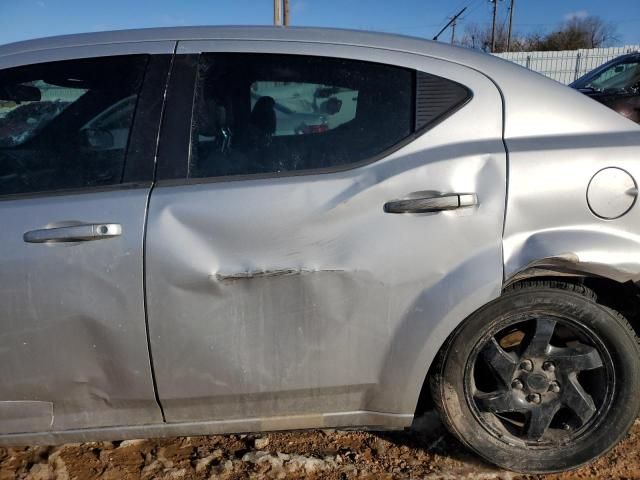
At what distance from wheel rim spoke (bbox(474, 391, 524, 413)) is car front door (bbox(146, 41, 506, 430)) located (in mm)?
326

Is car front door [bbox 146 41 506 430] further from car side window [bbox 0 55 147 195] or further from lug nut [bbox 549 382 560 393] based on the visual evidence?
lug nut [bbox 549 382 560 393]

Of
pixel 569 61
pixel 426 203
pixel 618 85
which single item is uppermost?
pixel 569 61

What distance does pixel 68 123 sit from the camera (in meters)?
2.16

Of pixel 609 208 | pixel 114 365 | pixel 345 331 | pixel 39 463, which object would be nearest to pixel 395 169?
pixel 345 331

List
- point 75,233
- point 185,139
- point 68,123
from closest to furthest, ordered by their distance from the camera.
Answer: point 75,233 < point 185,139 < point 68,123

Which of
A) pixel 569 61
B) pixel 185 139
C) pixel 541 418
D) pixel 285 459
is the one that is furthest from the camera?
pixel 569 61

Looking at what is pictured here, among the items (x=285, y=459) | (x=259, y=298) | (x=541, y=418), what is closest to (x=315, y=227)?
(x=259, y=298)

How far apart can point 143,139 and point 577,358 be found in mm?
1908

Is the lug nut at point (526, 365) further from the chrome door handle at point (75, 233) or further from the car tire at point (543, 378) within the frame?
the chrome door handle at point (75, 233)

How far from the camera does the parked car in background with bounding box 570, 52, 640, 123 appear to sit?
23.3 feet

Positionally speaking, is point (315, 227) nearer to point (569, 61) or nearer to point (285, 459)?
point (285, 459)

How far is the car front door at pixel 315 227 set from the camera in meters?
1.97

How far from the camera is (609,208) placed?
6.66 ft

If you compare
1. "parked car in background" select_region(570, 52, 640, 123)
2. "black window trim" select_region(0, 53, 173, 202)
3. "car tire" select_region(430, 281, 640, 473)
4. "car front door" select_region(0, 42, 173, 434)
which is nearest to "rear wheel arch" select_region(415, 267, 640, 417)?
"car tire" select_region(430, 281, 640, 473)
